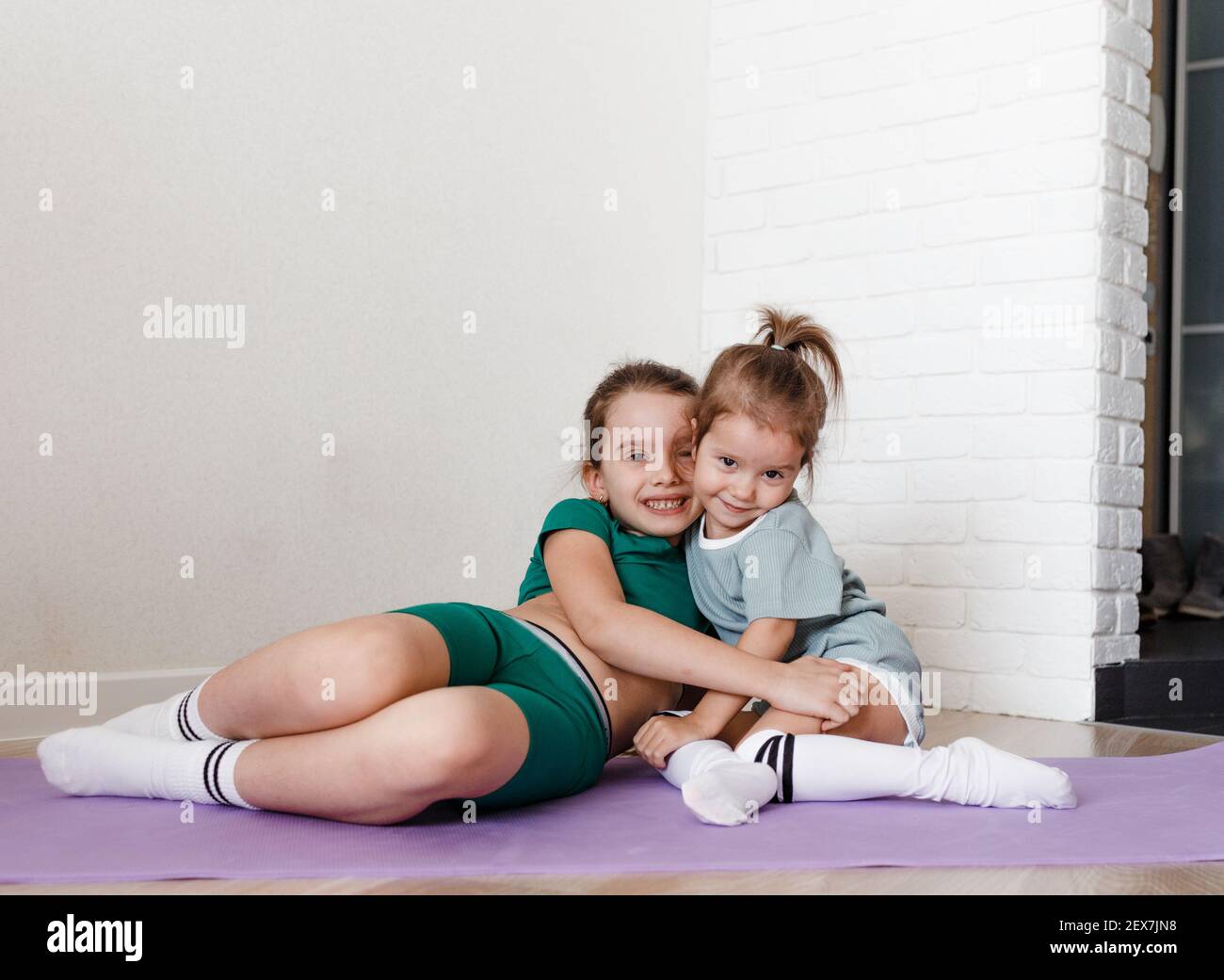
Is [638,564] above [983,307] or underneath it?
underneath

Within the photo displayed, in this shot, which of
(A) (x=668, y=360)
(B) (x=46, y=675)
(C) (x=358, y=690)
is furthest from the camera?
(A) (x=668, y=360)

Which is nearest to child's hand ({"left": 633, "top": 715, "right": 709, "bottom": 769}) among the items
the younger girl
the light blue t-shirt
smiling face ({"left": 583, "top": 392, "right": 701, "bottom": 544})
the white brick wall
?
the younger girl

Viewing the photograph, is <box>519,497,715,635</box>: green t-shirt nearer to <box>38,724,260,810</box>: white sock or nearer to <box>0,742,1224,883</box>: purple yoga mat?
<box>0,742,1224,883</box>: purple yoga mat

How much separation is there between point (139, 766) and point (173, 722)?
6 centimetres

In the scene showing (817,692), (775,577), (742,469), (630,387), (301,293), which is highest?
(301,293)

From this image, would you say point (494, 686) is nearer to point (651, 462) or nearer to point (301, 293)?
point (651, 462)

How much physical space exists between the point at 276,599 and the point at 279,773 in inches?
34.5

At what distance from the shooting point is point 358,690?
1168mm

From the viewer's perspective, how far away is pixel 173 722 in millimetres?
1320

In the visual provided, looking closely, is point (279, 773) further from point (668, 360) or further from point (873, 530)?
point (668, 360)

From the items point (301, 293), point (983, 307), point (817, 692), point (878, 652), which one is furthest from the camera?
point (983, 307)

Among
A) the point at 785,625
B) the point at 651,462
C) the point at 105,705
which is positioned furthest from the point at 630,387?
the point at 105,705

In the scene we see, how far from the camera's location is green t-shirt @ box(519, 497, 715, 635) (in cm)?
152
